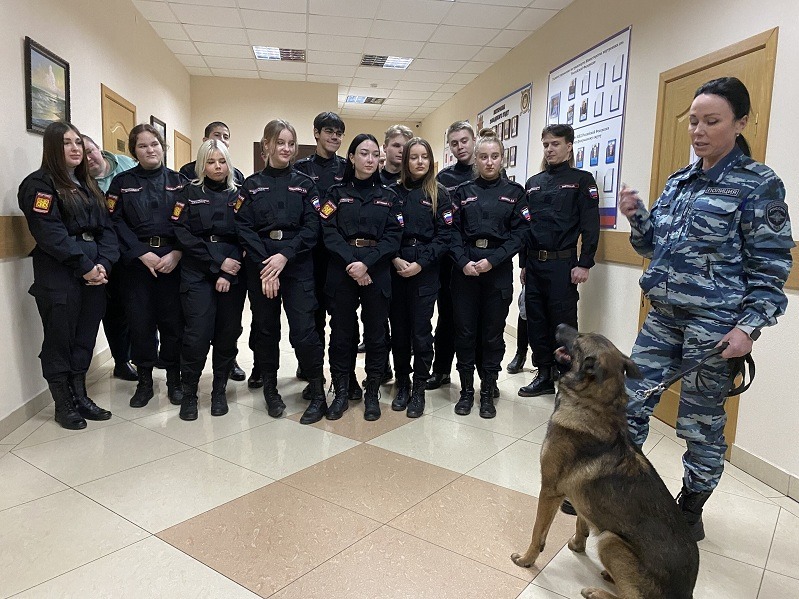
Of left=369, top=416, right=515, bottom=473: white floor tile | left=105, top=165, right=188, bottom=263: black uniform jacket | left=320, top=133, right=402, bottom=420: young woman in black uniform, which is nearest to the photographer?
left=369, top=416, right=515, bottom=473: white floor tile

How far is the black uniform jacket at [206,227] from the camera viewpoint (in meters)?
3.17

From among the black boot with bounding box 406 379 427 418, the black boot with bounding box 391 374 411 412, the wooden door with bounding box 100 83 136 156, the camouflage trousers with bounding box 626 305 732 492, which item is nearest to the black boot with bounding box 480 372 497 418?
the black boot with bounding box 406 379 427 418

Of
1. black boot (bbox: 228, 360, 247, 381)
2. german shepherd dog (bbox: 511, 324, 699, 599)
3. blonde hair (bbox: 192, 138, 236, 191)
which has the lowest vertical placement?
black boot (bbox: 228, 360, 247, 381)

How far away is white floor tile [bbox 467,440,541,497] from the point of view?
257 cm

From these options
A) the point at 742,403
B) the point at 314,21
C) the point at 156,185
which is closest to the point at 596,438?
the point at 742,403

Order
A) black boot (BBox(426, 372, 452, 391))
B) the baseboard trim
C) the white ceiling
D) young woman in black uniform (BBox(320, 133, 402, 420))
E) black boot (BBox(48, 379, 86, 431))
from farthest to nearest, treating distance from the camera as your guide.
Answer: the white ceiling
black boot (BBox(426, 372, 452, 391))
young woman in black uniform (BBox(320, 133, 402, 420))
black boot (BBox(48, 379, 86, 431))
the baseboard trim

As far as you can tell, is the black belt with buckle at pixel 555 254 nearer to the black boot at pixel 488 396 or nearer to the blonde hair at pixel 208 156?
the black boot at pixel 488 396

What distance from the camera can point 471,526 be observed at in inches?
86.8

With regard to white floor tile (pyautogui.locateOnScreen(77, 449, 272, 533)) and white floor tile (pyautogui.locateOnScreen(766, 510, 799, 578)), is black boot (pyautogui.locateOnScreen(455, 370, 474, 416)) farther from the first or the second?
white floor tile (pyautogui.locateOnScreen(766, 510, 799, 578))

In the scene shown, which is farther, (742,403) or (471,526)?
(742,403)

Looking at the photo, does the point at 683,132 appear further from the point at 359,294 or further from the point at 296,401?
the point at 296,401

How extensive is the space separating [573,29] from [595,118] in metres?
1.04

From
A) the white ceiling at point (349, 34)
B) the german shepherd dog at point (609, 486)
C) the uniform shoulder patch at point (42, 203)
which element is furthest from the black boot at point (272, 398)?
the white ceiling at point (349, 34)

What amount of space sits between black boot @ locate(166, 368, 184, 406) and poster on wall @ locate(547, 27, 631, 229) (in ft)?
10.8
